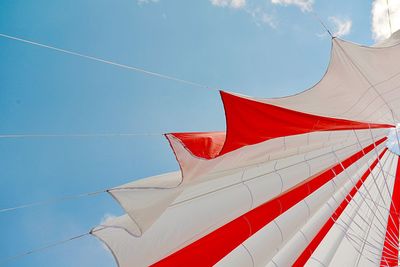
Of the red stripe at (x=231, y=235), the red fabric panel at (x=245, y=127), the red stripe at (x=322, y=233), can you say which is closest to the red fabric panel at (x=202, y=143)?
the red fabric panel at (x=245, y=127)

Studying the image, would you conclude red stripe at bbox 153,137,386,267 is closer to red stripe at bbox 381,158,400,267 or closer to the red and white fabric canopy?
the red and white fabric canopy

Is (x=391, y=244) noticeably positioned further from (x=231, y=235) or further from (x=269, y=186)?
(x=231, y=235)

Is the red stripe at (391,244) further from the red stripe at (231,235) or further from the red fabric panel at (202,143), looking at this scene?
the red fabric panel at (202,143)

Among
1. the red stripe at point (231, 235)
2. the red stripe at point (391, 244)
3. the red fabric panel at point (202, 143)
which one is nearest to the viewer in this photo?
the red fabric panel at point (202, 143)

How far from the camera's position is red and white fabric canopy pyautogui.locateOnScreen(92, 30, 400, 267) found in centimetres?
191

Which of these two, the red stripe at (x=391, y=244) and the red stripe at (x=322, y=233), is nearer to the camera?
the red stripe at (x=322, y=233)

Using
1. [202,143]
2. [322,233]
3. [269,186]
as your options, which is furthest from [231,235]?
[322,233]

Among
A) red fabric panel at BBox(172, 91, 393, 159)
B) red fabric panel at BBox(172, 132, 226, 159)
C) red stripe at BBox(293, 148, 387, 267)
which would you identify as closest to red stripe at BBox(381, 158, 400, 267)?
red stripe at BBox(293, 148, 387, 267)

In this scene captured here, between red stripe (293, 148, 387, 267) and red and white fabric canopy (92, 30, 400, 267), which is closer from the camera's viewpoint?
red and white fabric canopy (92, 30, 400, 267)

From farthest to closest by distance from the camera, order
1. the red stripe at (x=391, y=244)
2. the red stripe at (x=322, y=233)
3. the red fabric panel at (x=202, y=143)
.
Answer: the red stripe at (x=391, y=244) → the red stripe at (x=322, y=233) → the red fabric panel at (x=202, y=143)

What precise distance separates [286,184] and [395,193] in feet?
9.36

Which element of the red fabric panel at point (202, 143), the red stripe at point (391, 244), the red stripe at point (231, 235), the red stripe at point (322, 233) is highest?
the red fabric panel at point (202, 143)

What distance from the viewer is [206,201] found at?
2488mm

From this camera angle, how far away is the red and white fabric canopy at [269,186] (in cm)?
191
